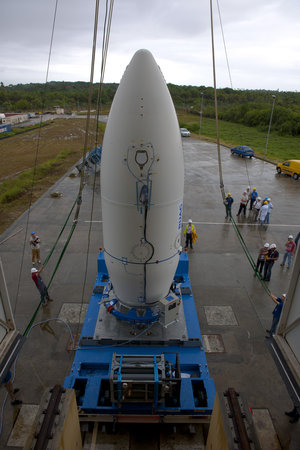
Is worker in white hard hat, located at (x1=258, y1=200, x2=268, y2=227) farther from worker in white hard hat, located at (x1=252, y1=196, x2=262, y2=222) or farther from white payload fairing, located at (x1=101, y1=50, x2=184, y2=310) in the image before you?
white payload fairing, located at (x1=101, y1=50, x2=184, y2=310)

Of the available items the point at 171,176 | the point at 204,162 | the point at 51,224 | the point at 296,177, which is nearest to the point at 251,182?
the point at 296,177

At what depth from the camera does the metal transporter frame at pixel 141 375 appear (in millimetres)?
4949

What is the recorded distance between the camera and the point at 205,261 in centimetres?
1173

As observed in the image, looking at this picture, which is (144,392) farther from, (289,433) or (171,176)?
(171,176)

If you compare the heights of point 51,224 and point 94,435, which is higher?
point 51,224

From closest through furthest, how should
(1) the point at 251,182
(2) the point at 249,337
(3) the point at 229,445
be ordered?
1. (3) the point at 229,445
2. (2) the point at 249,337
3. (1) the point at 251,182

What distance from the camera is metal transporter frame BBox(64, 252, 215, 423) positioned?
16.2ft

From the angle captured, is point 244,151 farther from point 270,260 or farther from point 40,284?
point 40,284

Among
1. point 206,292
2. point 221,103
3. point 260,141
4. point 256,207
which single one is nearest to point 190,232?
point 206,292

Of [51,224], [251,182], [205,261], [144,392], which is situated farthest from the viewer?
[251,182]

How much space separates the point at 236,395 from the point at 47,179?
22.1 metres

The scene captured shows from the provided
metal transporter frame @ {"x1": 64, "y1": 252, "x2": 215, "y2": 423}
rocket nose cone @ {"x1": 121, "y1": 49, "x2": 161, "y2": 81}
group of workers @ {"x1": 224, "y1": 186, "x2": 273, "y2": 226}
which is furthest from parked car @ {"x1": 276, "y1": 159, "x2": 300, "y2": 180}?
rocket nose cone @ {"x1": 121, "y1": 49, "x2": 161, "y2": 81}

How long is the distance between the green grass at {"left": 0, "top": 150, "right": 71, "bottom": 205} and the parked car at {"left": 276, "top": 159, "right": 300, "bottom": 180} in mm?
20195

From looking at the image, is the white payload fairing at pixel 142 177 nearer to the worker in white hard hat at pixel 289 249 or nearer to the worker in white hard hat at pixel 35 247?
the worker in white hard hat at pixel 35 247
